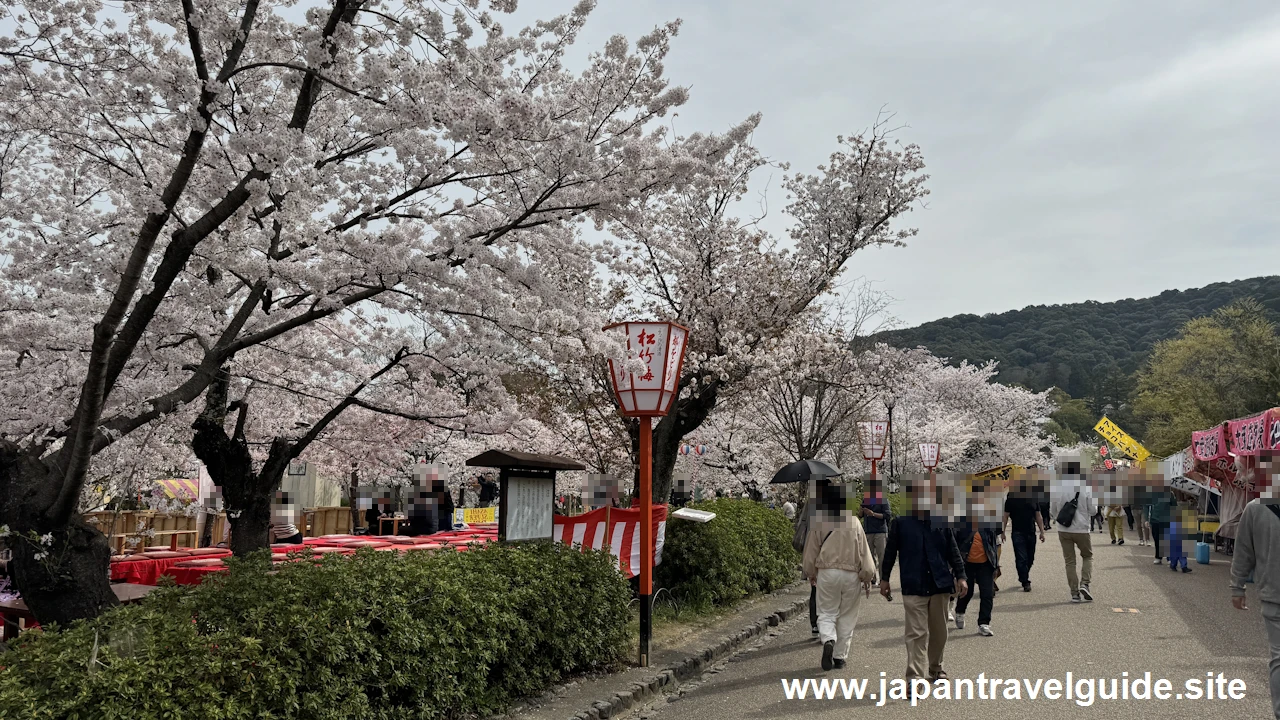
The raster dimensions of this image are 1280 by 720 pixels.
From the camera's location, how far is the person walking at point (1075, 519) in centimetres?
1130

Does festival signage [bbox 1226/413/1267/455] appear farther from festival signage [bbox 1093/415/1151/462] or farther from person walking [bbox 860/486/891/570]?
festival signage [bbox 1093/415/1151/462]

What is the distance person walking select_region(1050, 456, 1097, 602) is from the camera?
37.1 feet

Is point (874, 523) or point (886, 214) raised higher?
point (886, 214)

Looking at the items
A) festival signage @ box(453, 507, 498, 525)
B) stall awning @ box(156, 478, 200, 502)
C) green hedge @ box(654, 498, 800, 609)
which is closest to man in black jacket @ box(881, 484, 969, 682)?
green hedge @ box(654, 498, 800, 609)

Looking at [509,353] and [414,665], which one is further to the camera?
[509,353]

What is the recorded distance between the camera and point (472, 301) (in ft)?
22.0

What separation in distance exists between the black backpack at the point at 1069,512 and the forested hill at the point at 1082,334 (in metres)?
69.5

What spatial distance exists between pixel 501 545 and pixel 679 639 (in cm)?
270

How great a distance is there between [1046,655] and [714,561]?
402 centimetres

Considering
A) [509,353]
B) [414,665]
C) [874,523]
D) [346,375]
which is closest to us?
[414,665]

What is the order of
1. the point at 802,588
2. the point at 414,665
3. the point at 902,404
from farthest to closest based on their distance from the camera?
the point at 902,404
the point at 802,588
the point at 414,665

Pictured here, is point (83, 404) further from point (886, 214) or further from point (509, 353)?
point (886, 214)

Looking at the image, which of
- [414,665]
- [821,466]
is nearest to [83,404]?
[414,665]

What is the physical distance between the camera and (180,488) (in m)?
18.7
